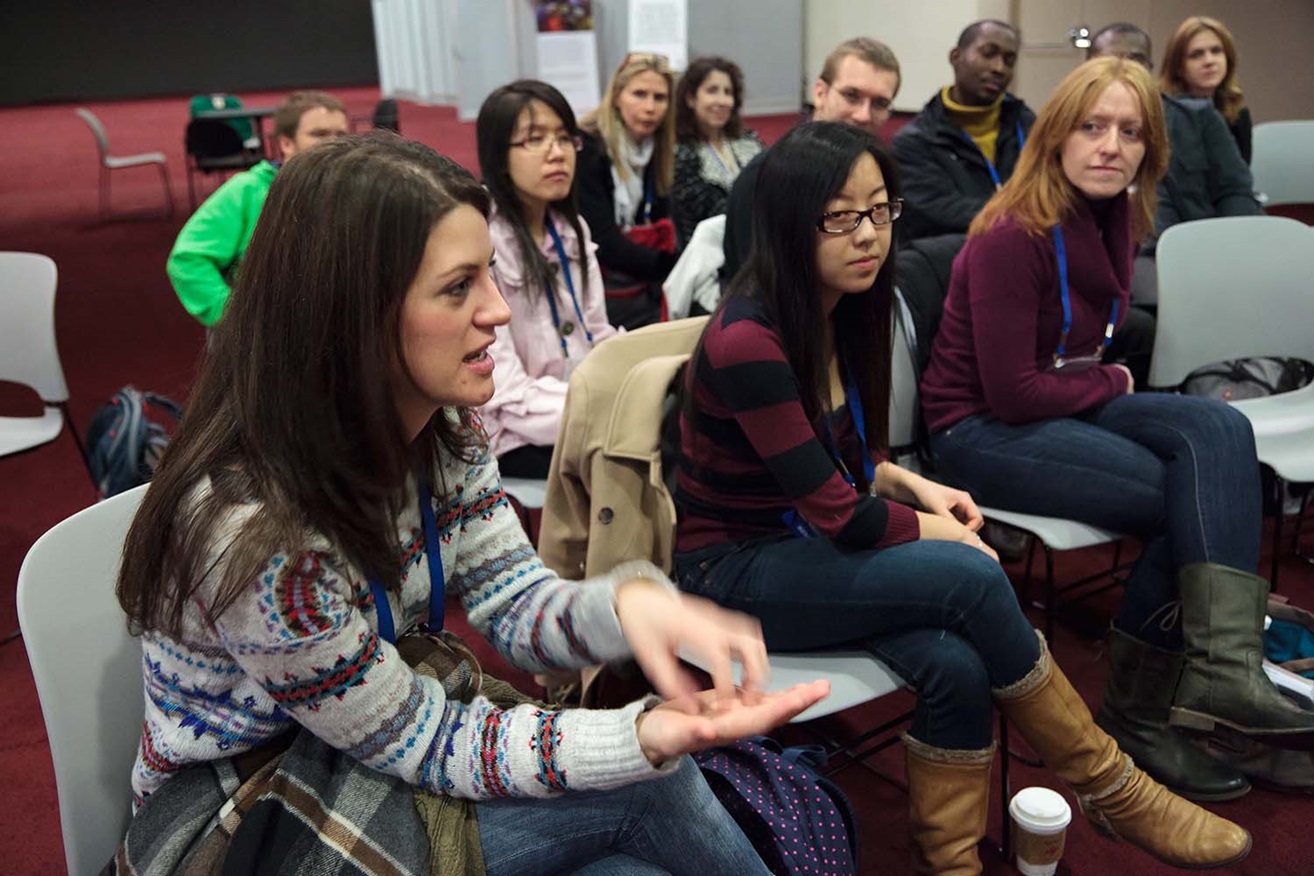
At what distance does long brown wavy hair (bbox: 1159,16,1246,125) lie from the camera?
13.4ft

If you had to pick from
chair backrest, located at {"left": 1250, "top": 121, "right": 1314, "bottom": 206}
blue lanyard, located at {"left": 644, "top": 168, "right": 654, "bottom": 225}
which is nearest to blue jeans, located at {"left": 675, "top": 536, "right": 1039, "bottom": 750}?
blue lanyard, located at {"left": 644, "top": 168, "right": 654, "bottom": 225}

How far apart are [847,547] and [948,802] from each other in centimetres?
40

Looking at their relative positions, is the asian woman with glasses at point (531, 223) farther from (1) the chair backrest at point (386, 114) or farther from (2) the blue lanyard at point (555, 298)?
(1) the chair backrest at point (386, 114)

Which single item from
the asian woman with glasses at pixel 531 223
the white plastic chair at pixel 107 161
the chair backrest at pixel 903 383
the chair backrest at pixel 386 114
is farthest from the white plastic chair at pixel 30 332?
the white plastic chair at pixel 107 161

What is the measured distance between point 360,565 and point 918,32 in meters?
8.76

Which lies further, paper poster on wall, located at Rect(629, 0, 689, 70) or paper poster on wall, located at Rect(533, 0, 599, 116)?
paper poster on wall, located at Rect(629, 0, 689, 70)

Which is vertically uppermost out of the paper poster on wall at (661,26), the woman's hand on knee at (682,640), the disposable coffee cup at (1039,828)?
the paper poster on wall at (661,26)

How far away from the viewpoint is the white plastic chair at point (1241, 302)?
2580 millimetres

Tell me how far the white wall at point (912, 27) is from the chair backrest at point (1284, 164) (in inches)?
142

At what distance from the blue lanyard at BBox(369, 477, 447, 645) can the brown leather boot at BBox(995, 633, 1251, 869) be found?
90 centimetres

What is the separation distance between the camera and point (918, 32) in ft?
29.1

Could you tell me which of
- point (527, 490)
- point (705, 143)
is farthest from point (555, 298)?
point (705, 143)

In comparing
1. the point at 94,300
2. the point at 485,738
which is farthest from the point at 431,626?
the point at 94,300

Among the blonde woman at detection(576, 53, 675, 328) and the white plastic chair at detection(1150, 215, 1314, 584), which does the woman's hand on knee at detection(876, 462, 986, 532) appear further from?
→ the blonde woman at detection(576, 53, 675, 328)
